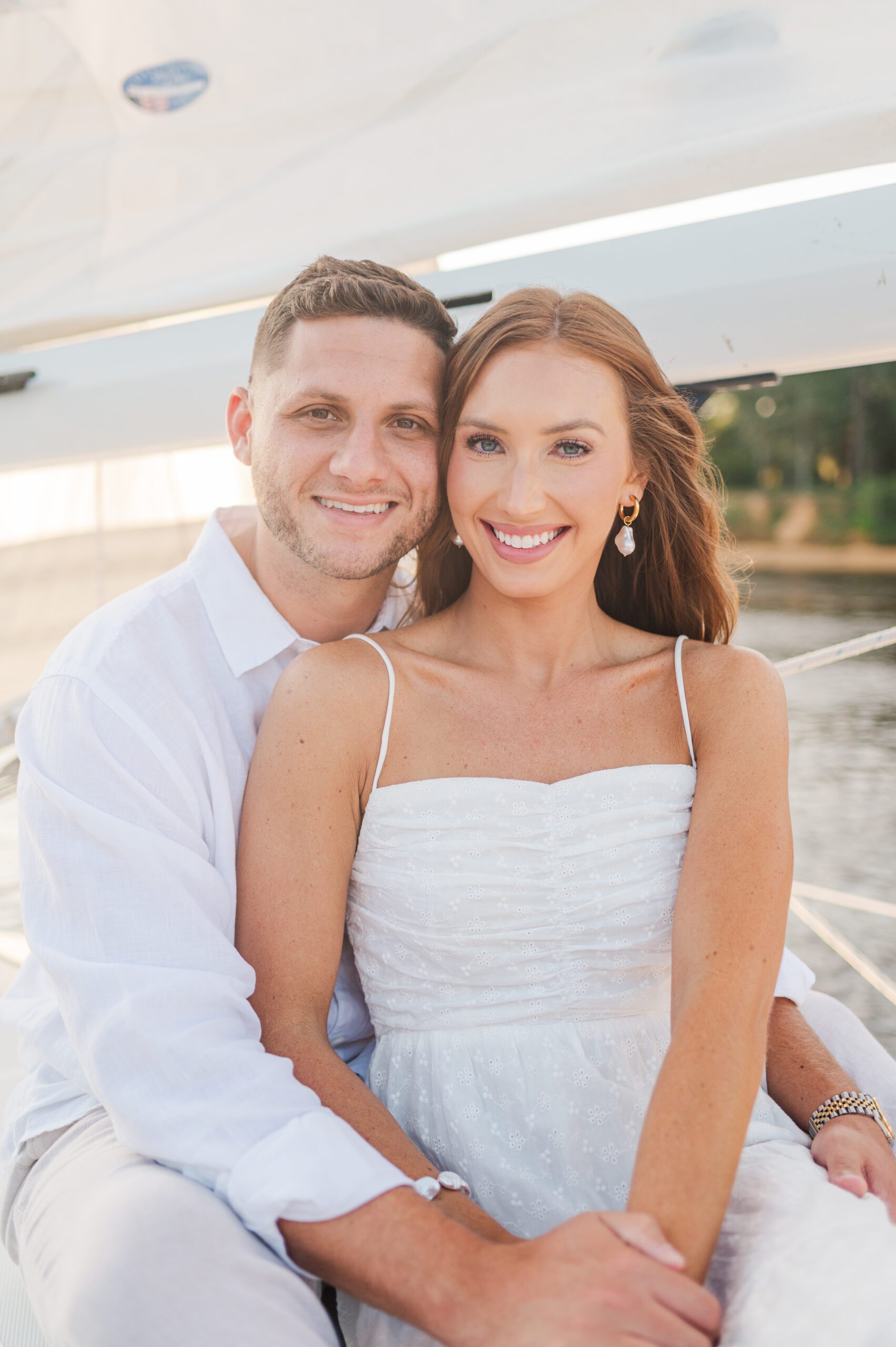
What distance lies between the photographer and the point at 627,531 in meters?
1.87

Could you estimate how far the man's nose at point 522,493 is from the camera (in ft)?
5.31

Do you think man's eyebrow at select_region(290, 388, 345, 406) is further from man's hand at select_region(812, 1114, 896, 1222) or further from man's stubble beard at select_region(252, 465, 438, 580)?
man's hand at select_region(812, 1114, 896, 1222)

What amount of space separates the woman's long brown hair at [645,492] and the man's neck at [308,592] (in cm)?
16

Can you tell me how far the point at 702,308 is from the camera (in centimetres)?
172

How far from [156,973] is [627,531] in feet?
3.23

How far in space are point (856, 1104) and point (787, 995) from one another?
0.75 ft

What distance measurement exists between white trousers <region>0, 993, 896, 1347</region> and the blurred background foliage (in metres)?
15.9

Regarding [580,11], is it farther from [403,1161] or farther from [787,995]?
[403,1161]

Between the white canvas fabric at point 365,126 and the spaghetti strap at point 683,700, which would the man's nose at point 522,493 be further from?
the white canvas fabric at point 365,126

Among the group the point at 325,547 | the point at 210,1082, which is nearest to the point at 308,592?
the point at 325,547

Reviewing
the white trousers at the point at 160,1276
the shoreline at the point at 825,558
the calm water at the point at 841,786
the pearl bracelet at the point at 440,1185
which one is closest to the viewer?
the white trousers at the point at 160,1276

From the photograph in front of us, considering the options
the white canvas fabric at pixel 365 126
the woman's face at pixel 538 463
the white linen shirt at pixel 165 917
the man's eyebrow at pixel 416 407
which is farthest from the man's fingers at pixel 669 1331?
the white canvas fabric at pixel 365 126

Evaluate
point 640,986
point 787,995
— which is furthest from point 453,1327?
point 787,995

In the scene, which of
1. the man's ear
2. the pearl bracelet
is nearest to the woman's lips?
the man's ear
